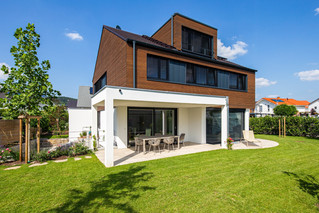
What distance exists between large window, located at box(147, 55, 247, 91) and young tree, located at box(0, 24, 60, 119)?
5.50 metres

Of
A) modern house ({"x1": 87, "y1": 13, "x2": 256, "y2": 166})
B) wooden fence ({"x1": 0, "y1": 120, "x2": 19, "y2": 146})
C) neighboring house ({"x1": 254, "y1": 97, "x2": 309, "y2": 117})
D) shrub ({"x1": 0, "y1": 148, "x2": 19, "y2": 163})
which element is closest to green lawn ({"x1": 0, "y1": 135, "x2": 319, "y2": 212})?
shrub ({"x1": 0, "y1": 148, "x2": 19, "y2": 163})

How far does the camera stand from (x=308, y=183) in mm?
5004

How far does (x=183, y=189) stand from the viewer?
4496 mm

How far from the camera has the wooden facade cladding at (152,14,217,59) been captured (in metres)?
11.6

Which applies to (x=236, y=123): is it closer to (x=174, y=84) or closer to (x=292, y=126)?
(x=174, y=84)

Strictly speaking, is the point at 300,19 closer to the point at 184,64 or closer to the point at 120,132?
the point at 184,64

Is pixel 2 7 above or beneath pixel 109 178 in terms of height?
above

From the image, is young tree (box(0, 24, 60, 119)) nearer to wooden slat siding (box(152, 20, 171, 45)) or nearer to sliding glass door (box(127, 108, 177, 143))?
sliding glass door (box(127, 108, 177, 143))

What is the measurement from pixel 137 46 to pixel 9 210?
797 centimetres

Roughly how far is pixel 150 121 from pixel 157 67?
142 inches

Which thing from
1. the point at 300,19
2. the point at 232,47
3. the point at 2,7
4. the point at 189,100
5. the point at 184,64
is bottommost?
the point at 189,100

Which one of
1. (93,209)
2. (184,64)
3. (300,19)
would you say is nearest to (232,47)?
(300,19)

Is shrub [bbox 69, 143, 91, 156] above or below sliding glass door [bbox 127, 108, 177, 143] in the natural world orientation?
below

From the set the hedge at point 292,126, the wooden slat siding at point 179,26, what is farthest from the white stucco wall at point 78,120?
the hedge at point 292,126
